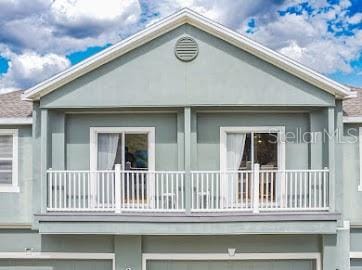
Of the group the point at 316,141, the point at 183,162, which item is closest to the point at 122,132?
the point at 183,162

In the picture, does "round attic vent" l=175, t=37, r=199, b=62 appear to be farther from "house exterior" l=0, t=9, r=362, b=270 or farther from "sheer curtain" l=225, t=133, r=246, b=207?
"sheer curtain" l=225, t=133, r=246, b=207

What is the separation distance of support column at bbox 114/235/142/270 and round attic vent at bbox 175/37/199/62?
A: 5.41 m

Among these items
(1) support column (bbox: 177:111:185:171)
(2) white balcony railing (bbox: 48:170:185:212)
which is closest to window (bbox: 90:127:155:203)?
(2) white balcony railing (bbox: 48:170:185:212)

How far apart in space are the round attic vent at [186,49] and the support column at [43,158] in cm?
417

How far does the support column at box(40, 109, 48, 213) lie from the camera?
13.1m

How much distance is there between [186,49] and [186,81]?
91 cm

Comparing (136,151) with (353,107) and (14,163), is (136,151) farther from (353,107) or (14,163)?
(353,107)

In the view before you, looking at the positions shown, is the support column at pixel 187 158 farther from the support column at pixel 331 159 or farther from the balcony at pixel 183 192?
the support column at pixel 331 159

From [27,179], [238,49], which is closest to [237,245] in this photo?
[238,49]

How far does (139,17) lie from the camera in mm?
26469

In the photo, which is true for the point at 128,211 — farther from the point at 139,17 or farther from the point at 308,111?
the point at 139,17

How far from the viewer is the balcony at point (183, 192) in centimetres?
1298

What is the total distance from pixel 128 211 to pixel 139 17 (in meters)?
16.2

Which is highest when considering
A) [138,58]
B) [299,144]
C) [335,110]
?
[138,58]
